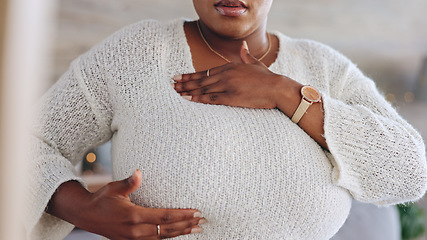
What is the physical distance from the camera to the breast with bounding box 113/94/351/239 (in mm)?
863

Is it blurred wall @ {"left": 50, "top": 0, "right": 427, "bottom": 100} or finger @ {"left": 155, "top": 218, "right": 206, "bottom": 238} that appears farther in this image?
blurred wall @ {"left": 50, "top": 0, "right": 427, "bottom": 100}

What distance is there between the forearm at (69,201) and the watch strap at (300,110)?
42 centimetres

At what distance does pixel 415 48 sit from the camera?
9.33 feet

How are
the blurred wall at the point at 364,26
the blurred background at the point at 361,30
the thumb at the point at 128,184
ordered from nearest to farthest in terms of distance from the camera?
the thumb at the point at 128,184 < the blurred background at the point at 361,30 < the blurred wall at the point at 364,26

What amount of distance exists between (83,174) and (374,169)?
1556 mm

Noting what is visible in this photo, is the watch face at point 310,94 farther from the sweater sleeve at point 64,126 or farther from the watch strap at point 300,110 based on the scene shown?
the sweater sleeve at point 64,126

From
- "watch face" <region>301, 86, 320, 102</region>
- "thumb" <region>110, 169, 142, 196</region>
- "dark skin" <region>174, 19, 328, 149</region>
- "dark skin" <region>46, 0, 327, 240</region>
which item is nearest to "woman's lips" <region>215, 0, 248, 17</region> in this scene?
"dark skin" <region>46, 0, 327, 240</region>

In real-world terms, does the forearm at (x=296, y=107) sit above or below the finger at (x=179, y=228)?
above

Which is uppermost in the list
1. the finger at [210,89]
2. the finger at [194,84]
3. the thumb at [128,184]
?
the finger at [194,84]

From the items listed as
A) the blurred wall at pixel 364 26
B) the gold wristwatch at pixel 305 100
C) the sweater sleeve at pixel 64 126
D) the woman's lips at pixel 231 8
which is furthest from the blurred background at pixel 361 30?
the gold wristwatch at pixel 305 100

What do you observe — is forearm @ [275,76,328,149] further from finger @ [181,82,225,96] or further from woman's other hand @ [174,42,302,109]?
finger @ [181,82,225,96]

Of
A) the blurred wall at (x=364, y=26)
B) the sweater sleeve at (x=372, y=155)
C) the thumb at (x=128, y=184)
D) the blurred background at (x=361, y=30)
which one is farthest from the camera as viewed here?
the blurred wall at (x=364, y=26)

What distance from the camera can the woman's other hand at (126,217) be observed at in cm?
82

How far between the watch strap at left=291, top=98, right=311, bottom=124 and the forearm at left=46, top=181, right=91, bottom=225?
1.36 ft
